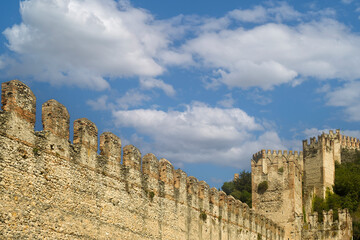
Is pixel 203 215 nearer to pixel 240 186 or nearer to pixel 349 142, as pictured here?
pixel 240 186

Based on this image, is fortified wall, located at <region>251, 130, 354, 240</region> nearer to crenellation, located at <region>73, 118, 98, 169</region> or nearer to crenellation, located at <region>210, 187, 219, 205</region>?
crenellation, located at <region>210, 187, 219, 205</region>

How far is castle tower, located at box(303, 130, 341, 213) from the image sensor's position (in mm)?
54469

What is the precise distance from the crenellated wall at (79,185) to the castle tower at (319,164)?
3377 cm

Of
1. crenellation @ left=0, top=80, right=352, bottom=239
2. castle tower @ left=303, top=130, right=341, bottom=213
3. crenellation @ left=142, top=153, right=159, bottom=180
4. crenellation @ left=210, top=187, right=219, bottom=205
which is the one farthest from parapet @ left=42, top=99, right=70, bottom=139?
castle tower @ left=303, top=130, right=341, bottom=213

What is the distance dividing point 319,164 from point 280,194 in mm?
24369

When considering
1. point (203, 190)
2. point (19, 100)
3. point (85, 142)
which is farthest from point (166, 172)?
point (19, 100)

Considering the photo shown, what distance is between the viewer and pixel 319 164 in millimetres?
56562

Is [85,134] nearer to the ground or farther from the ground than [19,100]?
nearer to the ground

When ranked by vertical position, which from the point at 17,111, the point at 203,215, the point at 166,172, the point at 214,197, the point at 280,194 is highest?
the point at 280,194

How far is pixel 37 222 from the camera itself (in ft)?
45.4

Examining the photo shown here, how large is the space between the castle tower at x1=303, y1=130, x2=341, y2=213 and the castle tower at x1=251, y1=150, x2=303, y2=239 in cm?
1926

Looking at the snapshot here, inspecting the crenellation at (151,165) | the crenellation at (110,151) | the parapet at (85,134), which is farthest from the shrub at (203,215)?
the parapet at (85,134)

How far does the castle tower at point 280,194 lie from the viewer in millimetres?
33062


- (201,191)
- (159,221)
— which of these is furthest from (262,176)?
(159,221)
